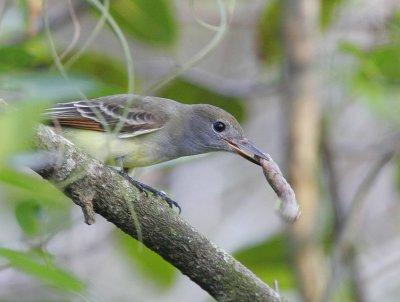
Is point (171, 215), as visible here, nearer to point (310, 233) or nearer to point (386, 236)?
Result: point (310, 233)

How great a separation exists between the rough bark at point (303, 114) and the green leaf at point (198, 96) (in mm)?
525

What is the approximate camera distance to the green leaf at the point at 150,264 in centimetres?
500

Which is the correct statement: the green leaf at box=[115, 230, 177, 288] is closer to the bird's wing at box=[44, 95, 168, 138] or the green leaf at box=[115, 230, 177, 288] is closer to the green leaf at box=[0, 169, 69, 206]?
the bird's wing at box=[44, 95, 168, 138]

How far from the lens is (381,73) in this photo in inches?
185

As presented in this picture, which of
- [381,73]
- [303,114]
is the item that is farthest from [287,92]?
[381,73]

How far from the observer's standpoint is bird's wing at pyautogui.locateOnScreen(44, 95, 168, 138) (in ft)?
12.6

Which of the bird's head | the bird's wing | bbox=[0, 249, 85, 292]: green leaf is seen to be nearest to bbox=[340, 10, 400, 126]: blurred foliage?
the bird's head

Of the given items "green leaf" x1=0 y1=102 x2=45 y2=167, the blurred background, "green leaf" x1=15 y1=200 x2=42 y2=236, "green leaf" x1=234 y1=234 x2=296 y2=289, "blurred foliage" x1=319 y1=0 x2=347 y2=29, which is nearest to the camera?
"green leaf" x1=0 y1=102 x2=45 y2=167

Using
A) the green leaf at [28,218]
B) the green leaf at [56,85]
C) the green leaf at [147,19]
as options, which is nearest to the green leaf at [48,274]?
the green leaf at [56,85]

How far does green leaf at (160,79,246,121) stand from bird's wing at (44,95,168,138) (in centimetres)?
93

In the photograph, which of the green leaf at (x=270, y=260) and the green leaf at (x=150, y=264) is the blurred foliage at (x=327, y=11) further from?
the green leaf at (x=150, y=264)

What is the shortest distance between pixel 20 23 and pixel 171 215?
1742mm

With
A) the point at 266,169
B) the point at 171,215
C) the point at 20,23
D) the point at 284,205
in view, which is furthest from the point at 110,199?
the point at 20,23

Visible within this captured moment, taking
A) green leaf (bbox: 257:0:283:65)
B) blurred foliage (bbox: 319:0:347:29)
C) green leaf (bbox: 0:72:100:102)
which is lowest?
green leaf (bbox: 0:72:100:102)
